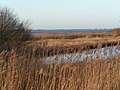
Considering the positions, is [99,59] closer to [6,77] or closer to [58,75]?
[58,75]

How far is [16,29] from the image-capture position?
17359mm

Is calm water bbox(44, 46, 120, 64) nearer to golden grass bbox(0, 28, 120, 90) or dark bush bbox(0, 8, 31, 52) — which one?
golden grass bbox(0, 28, 120, 90)

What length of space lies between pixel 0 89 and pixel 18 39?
9676 millimetres

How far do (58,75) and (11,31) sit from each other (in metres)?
9.38

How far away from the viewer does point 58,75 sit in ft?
25.3

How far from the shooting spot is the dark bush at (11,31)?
1573 centimetres

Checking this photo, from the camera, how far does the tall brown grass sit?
7.05 m

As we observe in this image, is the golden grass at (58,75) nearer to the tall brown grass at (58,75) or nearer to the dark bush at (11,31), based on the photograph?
the tall brown grass at (58,75)

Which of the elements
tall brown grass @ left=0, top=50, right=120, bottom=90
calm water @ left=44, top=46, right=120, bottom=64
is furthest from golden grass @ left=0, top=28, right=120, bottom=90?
calm water @ left=44, top=46, right=120, bottom=64

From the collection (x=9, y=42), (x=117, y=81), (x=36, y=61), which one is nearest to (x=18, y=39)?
(x=9, y=42)

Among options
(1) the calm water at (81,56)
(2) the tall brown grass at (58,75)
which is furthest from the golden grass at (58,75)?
(1) the calm water at (81,56)

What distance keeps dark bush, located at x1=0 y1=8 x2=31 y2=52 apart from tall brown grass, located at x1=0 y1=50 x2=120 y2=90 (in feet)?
22.3

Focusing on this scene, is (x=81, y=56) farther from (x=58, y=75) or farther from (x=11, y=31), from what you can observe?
(x=11, y=31)

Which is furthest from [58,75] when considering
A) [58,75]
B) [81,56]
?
[81,56]
